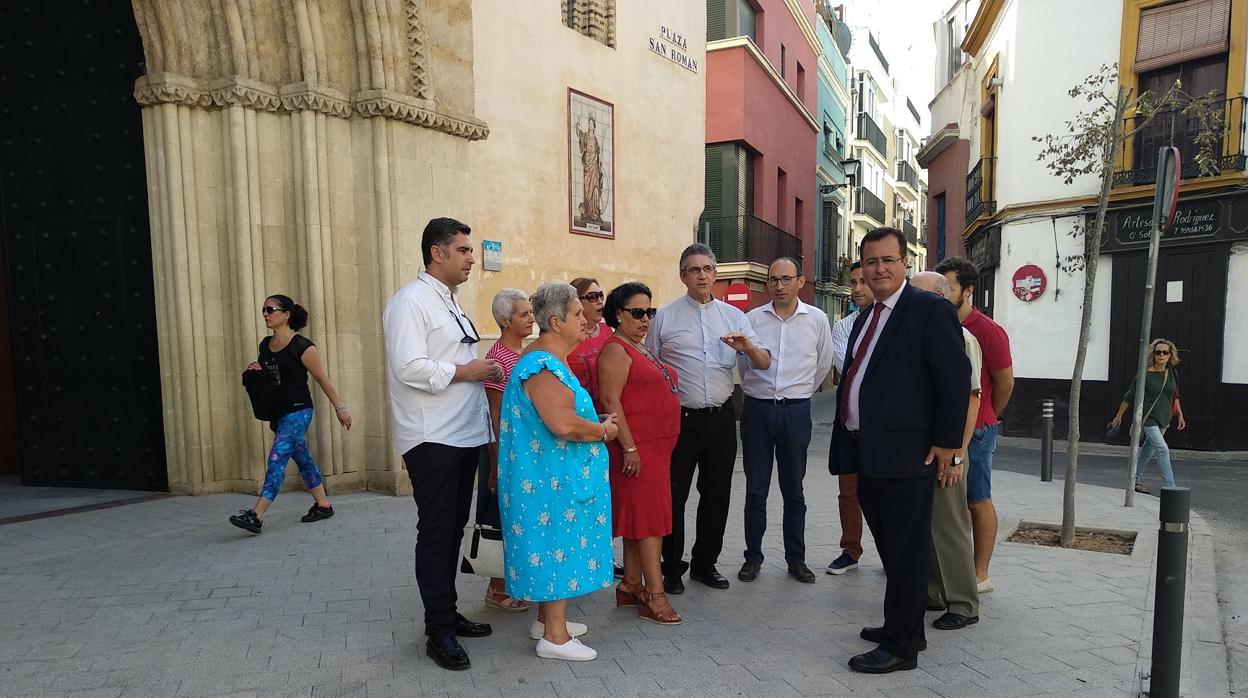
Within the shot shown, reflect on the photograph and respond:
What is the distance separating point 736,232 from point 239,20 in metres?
12.7

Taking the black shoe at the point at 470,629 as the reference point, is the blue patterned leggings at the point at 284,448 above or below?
above

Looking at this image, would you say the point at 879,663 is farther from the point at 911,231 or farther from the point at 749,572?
the point at 911,231

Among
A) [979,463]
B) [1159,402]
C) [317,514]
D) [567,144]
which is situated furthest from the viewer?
[567,144]

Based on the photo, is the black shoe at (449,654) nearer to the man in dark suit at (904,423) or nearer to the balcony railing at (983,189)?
the man in dark suit at (904,423)

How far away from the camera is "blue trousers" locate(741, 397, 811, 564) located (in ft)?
15.1

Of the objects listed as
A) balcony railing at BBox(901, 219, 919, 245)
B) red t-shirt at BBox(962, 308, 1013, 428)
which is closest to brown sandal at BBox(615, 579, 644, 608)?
red t-shirt at BBox(962, 308, 1013, 428)

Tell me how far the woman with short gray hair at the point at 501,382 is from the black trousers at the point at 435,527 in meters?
0.41

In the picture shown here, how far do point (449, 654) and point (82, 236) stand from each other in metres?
5.82

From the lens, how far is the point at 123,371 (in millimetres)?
6793

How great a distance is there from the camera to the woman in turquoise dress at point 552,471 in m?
3.19

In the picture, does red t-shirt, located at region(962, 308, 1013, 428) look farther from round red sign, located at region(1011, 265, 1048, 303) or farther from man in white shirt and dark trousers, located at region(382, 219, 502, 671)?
round red sign, located at region(1011, 265, 1048, 303)

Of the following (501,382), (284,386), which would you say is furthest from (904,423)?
(284,386)

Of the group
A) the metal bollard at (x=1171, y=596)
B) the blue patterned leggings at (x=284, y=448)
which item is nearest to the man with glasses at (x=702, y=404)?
the metal bollard at (x=1171, y=596)

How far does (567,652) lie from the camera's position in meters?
3.40
